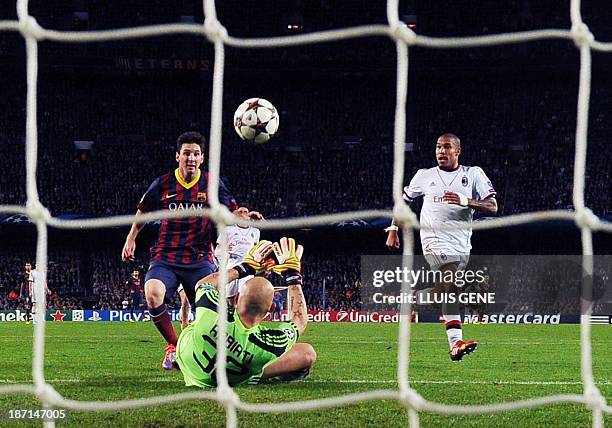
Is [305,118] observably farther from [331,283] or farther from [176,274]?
[176,274]

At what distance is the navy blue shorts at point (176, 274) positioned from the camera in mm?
6211

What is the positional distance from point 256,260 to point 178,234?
1497 millimetres

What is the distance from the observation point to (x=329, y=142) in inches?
943

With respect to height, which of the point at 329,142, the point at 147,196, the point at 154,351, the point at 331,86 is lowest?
the point at 154,351

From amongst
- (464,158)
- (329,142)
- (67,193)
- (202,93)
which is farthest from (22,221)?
(464,158)

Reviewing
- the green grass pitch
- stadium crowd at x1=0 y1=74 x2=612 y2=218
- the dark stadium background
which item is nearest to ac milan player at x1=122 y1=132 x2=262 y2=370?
the green grass pitch

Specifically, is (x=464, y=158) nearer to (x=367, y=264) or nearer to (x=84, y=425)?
(x=367, y=264)

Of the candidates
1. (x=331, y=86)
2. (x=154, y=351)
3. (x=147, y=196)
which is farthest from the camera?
(x=331, y=86)

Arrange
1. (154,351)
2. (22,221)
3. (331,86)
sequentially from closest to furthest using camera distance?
(154,351), (22,221), (331,86)

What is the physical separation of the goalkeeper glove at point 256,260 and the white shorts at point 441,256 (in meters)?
2.01

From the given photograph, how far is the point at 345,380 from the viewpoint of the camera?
A: 566cm

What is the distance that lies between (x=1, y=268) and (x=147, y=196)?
59.2ft

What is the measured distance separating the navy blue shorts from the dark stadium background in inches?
605

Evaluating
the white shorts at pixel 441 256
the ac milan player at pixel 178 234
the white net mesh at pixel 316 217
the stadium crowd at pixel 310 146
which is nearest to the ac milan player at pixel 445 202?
the white shorts at pixel 441 256
